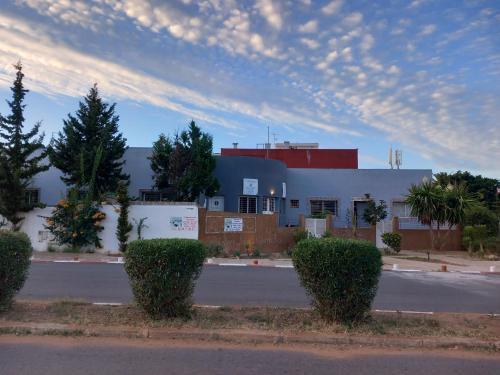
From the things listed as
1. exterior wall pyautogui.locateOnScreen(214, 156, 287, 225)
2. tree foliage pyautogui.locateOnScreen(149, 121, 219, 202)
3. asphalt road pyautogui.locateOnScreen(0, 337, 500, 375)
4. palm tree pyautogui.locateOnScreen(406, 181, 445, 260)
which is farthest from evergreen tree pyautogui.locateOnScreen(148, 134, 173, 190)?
asphalt road pyautogui.locateOnScreen(0, 337, 500, 375)

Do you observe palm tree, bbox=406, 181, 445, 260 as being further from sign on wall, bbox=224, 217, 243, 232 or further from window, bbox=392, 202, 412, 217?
sign on wall, bbox=224, 217, 243, 232

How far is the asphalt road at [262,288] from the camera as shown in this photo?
9.77m

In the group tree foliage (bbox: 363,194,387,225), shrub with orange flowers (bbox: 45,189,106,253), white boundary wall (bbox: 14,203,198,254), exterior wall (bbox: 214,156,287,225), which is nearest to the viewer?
shrub with orange flowers (bbox: 45,189,106,253)

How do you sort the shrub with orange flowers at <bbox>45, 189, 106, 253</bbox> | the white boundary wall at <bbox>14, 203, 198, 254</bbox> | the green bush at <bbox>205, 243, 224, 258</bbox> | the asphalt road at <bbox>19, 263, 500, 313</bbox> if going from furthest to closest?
the white boundary wall at <bbox>14, 203, 198, 254</bbox> → the green bush at <bbox>205, 243, 224, 258</bbox> → the shrub with orange flowers at <bbox>45, 189, 106, 253</bbox> → the asphalt road at <bbox>19, 263, 500, 313</bbox>

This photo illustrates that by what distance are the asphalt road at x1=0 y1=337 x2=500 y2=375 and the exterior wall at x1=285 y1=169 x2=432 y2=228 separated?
25.2m

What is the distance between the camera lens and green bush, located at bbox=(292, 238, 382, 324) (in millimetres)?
6789

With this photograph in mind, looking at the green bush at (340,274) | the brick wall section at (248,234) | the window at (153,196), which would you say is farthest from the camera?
the window at (153,196)

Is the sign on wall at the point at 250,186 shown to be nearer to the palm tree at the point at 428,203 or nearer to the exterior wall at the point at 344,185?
the exterior wall at the point at 344,185

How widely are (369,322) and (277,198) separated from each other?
2275cm

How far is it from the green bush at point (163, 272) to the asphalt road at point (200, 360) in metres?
0.79

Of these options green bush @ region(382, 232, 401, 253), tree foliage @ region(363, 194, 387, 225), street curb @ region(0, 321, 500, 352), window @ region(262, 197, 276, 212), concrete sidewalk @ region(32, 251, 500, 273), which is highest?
window @ region(262, 197, 276, 212)

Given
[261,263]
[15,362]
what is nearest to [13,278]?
[15,362]

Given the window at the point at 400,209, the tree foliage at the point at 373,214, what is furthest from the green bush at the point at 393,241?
the window at the point at 400,209

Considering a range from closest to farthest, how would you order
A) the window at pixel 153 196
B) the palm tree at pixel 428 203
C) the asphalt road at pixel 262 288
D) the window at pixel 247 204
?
the asphalt road at pixel 262 288
the palm tree at pixel 428 203
the window at pixel 153 196
the window at pixel 247 204
